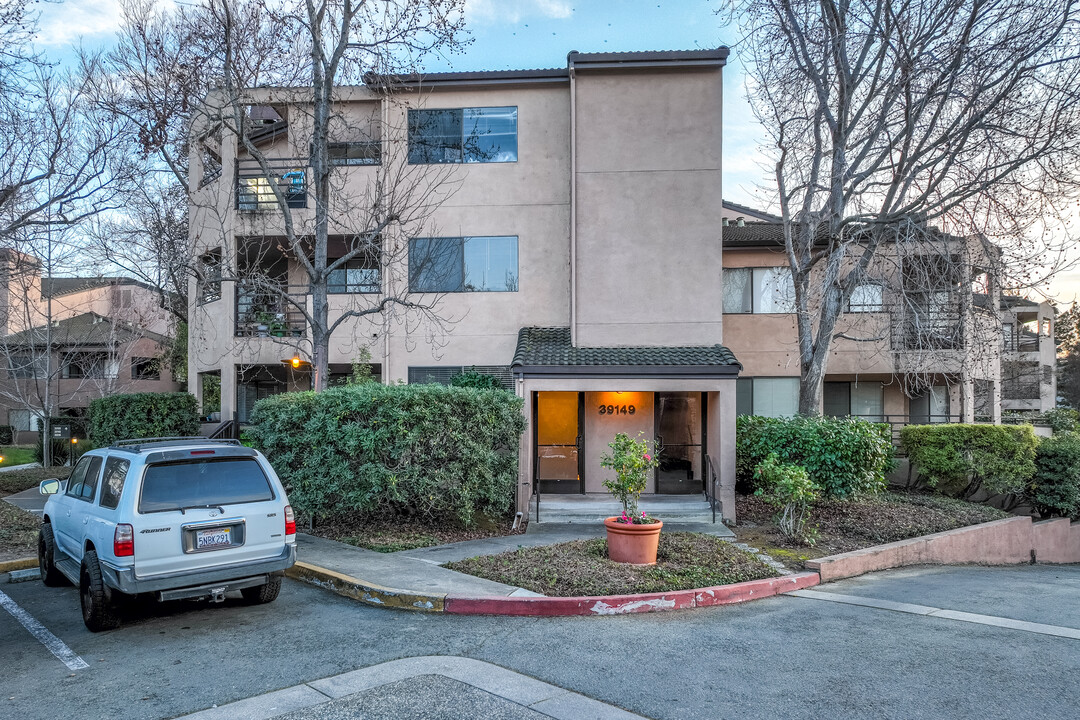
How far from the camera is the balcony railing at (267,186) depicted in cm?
1731

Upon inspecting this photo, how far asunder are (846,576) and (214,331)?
1613 centimetres

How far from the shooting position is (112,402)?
19.0m

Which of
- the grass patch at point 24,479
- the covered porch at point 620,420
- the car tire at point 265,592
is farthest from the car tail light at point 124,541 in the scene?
the grass patch at point 24,479

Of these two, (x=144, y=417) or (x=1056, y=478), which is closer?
(x=1056, y=478)

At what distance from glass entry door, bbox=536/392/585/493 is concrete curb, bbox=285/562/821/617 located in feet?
22.8

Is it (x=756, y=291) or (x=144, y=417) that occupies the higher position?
(x=756, y=291)

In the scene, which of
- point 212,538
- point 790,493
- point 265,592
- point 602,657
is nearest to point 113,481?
point 212,538

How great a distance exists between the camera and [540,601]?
7.54 m

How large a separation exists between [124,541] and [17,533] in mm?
7009

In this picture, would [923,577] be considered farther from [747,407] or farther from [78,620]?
[78,620]

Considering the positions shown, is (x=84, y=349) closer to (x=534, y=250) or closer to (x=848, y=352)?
(x=534, y=250)

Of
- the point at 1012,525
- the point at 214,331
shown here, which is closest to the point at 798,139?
the point at 1012,525

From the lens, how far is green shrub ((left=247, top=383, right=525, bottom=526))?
→ 11.2m

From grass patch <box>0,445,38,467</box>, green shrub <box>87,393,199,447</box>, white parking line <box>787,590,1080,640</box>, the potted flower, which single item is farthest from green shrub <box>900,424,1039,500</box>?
grass patch <box>0,445,38,467</box>
